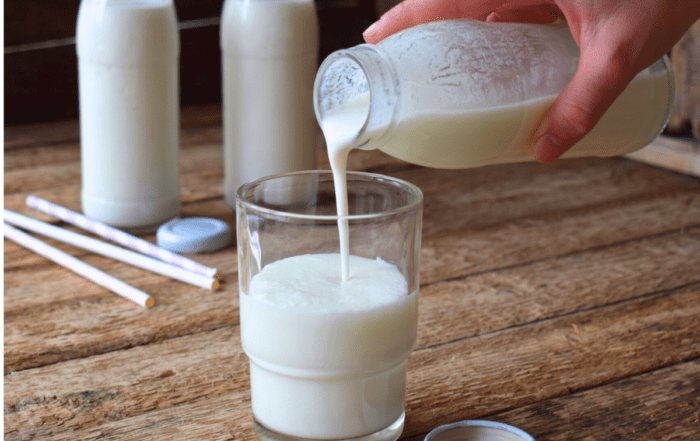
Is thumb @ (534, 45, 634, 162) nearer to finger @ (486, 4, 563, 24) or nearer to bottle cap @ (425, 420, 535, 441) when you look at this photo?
finger @ (486, 4, 563, 24)

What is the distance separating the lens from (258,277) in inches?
20.5

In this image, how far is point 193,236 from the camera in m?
0.91

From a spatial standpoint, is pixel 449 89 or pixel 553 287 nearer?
pixel 449 89

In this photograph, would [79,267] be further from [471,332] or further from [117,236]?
[471,332]

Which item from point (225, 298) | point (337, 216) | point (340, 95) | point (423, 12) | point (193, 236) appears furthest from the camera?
point (193, 236)

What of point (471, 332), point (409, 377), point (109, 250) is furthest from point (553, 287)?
point (109, 250)

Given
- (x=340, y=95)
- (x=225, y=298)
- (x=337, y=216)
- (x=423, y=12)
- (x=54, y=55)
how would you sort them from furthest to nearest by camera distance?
(x=54, y=55) < (x=225, y=298) < (x=423, y=12) < (x=340, y=95) < (x=337, y=216)

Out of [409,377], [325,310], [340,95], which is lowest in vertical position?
[409,377]

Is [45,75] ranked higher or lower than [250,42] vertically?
lower

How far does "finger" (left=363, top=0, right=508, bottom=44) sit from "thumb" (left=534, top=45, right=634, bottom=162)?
5.7 inches

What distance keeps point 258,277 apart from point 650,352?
394 millimetres

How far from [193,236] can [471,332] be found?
14.6 inches

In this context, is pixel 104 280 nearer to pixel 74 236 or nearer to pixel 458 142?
pixel 74 236

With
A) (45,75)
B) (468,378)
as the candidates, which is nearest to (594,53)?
(468,378)
